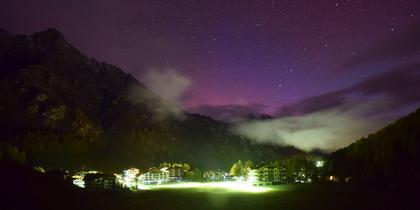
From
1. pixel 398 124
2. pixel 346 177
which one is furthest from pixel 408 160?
pixel 346 177

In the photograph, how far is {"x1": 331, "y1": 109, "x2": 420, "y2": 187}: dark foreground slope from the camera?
137125mm

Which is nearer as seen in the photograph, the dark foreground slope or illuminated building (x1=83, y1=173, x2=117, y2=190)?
the dark foreground slope

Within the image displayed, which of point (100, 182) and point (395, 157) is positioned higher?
point (395, 157)

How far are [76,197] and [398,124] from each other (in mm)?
147065

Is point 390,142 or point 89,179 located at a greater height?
point 390,142

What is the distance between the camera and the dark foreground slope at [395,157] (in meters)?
137

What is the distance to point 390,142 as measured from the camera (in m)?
150

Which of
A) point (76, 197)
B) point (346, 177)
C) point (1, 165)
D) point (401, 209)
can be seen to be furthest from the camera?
point (346, 177)

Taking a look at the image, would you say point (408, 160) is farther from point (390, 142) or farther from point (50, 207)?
point (50, 207)

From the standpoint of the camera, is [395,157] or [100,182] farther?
[395,157]

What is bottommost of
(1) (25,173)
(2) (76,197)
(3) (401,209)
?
(3) (401,209)

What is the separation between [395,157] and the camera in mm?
143875

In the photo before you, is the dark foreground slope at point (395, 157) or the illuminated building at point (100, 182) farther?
the illuminated building at point (100, 182)

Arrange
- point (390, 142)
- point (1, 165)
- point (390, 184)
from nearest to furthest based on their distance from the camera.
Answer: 1. point (1, 165)
2. point (390, 184)
3. point (390, 142)
